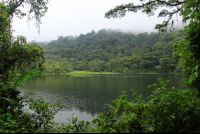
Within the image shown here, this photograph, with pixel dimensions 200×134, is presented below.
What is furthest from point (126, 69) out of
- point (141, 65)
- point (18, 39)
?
point (18, 39)

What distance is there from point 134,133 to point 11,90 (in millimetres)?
3684

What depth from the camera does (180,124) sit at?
7.10 feet

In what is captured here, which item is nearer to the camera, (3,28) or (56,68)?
(3,28)

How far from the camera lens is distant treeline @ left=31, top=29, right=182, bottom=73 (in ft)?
237

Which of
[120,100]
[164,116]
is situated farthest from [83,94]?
[164,116]

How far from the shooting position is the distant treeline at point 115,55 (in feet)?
237

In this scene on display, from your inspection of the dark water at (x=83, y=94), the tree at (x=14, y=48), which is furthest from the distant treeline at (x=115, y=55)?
the tree at (x=14, y=48)

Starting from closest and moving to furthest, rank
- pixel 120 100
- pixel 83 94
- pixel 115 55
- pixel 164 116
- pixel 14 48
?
pixel 164 116
pixel 120 100
pixel 14 48
pixel 83 94
pixel 115 55

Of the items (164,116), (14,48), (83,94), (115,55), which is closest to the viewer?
(164,116)

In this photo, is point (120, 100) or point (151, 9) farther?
point (151, 9)

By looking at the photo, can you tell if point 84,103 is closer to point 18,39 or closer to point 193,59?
point 18,39

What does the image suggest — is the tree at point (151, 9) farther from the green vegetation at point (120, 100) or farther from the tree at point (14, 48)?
the tree at point (14, 48)

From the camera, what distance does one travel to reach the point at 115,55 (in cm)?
10644

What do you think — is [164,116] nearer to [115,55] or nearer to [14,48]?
[14,48]
